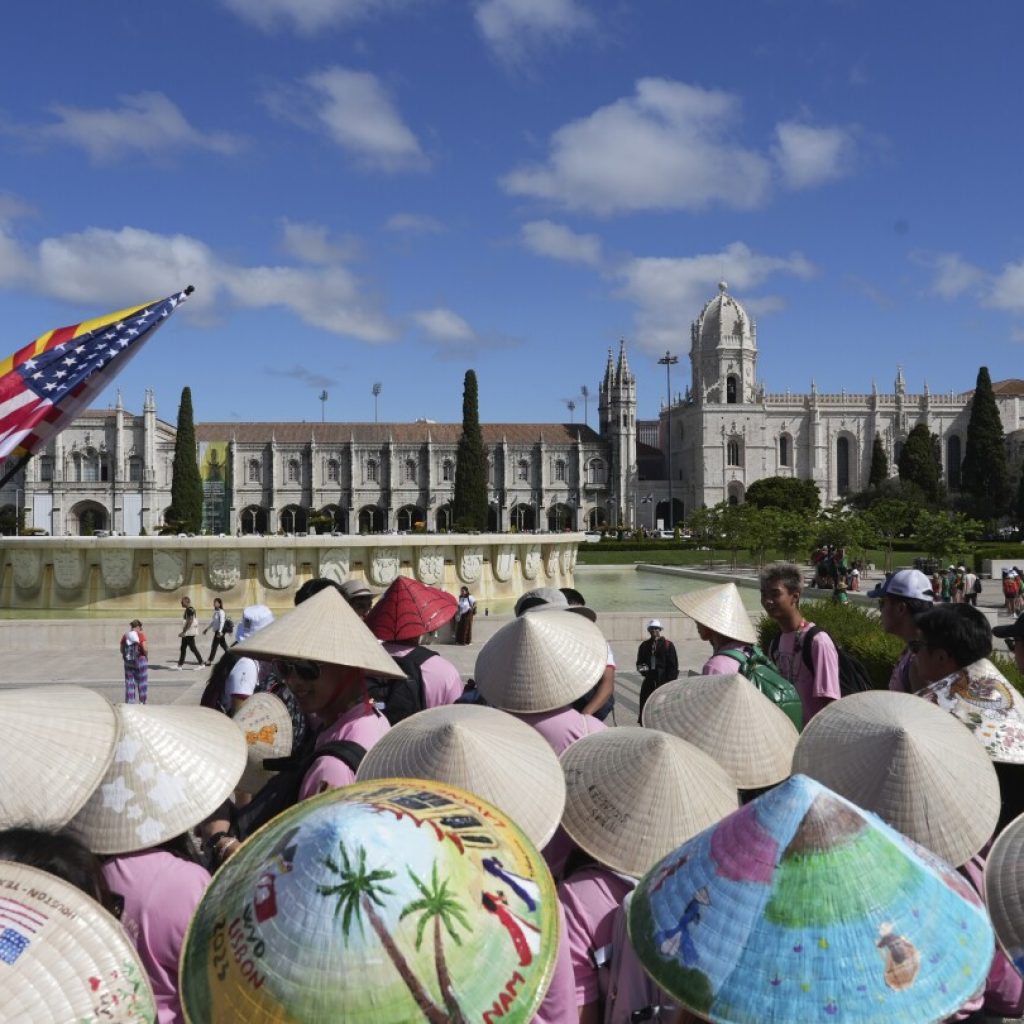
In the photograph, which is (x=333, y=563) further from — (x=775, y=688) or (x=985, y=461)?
(x=985, y=461)

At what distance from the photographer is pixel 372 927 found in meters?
1.16

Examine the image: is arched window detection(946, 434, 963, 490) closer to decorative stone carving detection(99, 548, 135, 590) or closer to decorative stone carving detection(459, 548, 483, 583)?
decorative stone carving detection(459, 548, 483, 583)

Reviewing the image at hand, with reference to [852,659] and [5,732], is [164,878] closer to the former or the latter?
[5,732]

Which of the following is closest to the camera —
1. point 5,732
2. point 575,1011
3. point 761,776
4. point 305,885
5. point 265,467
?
point 305,885

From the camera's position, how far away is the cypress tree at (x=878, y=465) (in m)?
61.3

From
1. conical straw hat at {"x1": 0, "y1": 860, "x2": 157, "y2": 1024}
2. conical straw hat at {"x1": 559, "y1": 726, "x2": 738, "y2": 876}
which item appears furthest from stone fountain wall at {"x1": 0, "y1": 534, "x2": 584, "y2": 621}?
conical straw hat at {"x1": 0, "y1": 860, "x2": 157, "y2": 1024}

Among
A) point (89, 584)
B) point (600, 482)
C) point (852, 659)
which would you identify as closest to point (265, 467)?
point (600, 482)

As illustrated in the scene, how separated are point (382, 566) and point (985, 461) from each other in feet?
156

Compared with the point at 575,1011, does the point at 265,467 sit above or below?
above

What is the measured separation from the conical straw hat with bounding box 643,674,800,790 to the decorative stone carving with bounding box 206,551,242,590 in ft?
41.1

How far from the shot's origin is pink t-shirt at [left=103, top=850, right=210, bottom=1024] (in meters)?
1.86

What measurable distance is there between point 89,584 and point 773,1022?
14768mm

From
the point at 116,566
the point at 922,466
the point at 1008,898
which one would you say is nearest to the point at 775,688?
the point at 1008,898

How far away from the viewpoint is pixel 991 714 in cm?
266
